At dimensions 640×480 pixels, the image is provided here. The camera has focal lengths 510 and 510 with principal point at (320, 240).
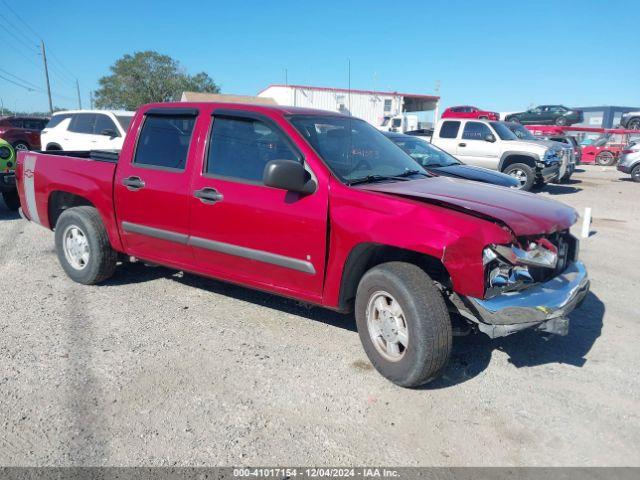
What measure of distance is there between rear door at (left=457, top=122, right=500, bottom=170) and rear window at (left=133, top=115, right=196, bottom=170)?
1093 centimetres

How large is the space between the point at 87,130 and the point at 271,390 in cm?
1104

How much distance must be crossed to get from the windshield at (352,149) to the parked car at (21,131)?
62.0 feet

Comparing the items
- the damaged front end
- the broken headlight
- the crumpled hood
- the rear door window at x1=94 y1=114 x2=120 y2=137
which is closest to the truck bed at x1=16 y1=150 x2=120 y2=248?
the crumpled hood

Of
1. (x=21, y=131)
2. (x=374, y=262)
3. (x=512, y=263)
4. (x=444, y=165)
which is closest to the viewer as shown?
(x=512, y=263)

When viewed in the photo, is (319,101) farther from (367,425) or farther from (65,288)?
(367,425)

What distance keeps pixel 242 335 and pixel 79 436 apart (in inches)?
60.0

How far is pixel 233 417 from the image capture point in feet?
10.00

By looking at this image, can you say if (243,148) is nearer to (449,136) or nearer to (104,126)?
(104,126)

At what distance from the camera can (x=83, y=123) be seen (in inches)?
490

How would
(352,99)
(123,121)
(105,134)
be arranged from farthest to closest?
(352,99)
(123,121)
(105,134)

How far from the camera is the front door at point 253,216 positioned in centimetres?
365

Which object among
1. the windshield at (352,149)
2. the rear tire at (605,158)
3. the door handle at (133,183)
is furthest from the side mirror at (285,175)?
the rear tire at (605,158)

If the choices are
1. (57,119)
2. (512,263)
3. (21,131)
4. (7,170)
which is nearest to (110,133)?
(57,119)

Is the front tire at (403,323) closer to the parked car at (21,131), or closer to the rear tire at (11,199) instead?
the rear tire at (11,199)
